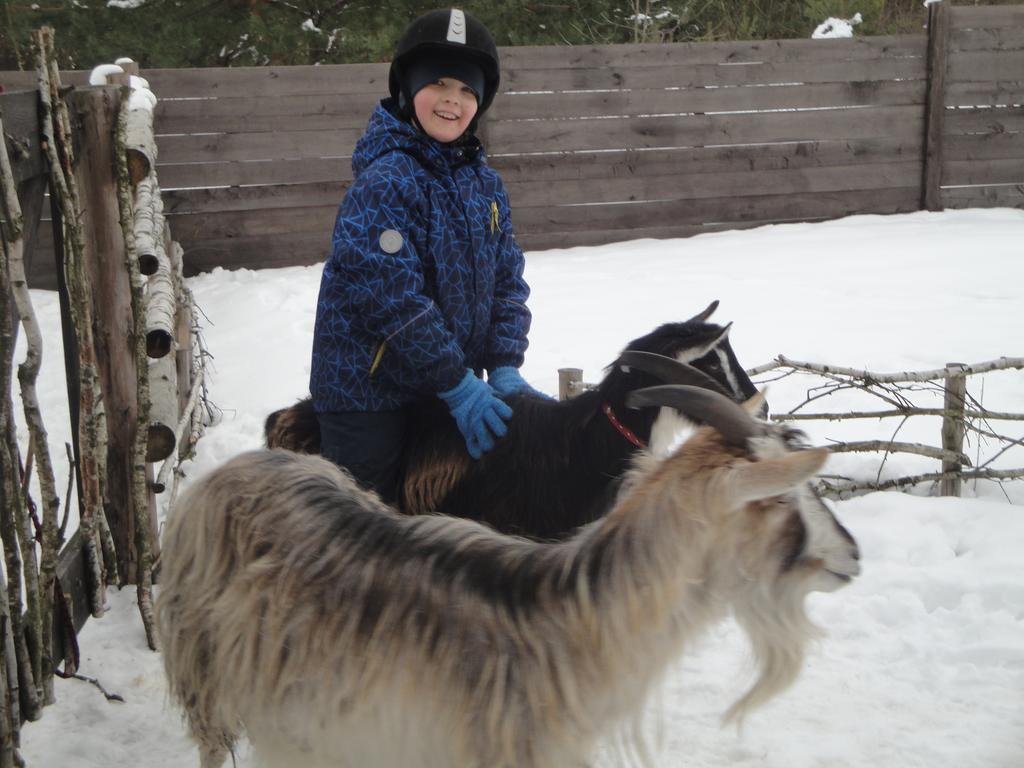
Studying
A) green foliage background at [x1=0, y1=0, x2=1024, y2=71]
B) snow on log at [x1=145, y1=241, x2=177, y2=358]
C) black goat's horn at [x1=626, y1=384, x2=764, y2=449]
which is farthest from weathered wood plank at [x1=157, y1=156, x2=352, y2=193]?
black goat's horn at [x1=626, y1=384, x2=764, y2=449]

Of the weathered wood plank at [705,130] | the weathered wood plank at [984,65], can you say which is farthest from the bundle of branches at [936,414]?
the weathered wood plank at [984,65]

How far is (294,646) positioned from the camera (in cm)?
212

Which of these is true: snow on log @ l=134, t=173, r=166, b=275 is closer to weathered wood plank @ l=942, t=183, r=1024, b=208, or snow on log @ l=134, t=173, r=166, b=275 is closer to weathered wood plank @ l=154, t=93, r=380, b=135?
weathered wood plank @ l=154, t=93, r=380, b=135

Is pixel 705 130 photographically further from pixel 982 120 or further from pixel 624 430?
pixel 624 430

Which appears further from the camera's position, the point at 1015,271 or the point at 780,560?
the point at 1015,271

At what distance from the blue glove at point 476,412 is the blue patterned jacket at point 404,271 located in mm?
46

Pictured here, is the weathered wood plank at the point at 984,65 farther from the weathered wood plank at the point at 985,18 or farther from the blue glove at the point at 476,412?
the blue glove at the point at 476,412

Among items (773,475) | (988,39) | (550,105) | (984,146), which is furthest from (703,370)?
(988,39)

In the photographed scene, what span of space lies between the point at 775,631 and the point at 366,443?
4.74ft

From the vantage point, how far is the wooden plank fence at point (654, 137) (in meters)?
9.01

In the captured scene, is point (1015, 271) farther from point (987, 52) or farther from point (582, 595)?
point (582, 595)

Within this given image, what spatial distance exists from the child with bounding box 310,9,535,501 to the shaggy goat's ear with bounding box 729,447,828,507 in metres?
1.19

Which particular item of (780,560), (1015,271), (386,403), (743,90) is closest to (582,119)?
(743,90)

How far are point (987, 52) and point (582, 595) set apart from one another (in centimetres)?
1021
